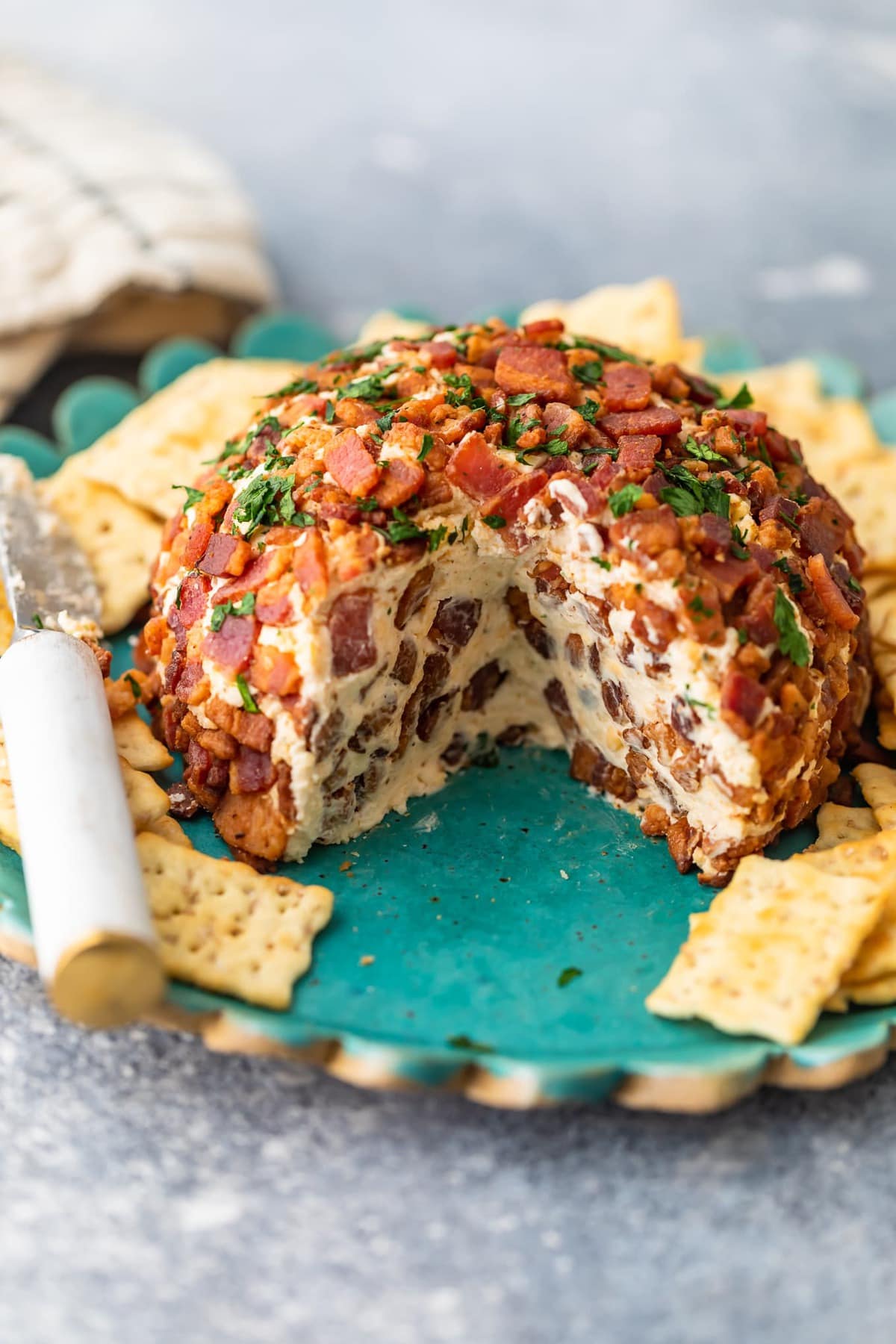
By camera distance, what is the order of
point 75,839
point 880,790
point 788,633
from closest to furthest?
point 75,839, point 788,633, point 880,790

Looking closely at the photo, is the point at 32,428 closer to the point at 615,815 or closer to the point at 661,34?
the point at 615,815

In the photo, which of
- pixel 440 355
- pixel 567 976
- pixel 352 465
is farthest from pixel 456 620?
pixel 567 976

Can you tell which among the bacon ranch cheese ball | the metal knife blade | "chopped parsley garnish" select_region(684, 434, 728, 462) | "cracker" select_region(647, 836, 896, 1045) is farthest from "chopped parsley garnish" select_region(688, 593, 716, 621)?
the metal knife blade

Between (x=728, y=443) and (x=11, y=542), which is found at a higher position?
(x=728, y=443)

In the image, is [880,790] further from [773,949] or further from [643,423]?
[643,423]

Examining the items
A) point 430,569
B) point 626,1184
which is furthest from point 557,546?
point 626,1184

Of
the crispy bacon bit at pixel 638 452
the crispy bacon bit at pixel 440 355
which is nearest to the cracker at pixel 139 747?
the crispy bacon bit at pixel 440 355
